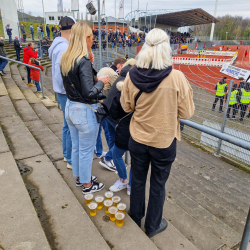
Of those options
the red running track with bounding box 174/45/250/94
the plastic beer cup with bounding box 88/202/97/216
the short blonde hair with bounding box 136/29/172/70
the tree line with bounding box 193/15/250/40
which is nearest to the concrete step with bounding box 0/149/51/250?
the plastic beer cup with bounding box 88/202/97/216

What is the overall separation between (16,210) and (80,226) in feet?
2.02

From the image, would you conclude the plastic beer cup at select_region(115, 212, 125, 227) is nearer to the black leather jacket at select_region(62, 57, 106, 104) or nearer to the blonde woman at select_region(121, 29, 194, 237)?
the blonde woman at select_region(121, 29, 194, 237)

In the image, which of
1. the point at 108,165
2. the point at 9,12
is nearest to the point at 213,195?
the point at 108,165

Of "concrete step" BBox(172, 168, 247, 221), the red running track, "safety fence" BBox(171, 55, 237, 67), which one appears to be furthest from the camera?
"safety fence" BBox(171, 55, 237, 67)

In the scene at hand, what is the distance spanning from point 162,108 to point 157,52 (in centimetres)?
39

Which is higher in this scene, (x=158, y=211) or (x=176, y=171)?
(x=158, y=211)

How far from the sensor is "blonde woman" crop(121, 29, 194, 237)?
1396 millimetres

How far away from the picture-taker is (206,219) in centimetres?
242

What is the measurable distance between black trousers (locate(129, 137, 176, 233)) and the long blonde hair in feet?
2.81

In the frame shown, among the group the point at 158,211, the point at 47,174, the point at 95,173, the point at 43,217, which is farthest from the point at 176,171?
the point at 43,217

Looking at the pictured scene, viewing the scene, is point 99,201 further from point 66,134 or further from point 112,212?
point 66,134

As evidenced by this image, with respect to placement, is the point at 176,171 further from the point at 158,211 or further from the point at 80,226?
the point at 80,226

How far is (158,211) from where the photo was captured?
1818 millimetres

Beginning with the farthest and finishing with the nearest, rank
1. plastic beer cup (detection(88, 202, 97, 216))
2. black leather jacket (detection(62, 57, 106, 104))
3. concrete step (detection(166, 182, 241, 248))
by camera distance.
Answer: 1. concrete step (detection(166, 182, 241, 248))
2. plastic beer cup (detection(88, 202, 97, 216))
3. black leather jacket (detection(62, 57, 106, 104))
